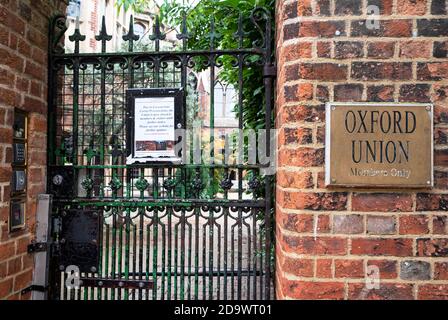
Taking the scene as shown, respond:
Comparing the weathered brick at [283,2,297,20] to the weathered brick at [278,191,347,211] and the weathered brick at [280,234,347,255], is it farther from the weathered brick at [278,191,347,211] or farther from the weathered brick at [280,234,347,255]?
the weathered brick at [280,234,347,255]

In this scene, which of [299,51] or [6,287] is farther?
[6,287]

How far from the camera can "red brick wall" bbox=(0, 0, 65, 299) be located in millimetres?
2186

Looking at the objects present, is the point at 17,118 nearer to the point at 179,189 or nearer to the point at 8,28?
the point at 8,28

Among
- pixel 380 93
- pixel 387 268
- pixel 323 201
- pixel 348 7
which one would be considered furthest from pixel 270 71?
pixel 387 268

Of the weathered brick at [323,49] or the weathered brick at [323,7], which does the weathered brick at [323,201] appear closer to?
the weathered brick at [323,49]

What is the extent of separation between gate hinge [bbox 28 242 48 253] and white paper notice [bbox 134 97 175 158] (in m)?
0.88

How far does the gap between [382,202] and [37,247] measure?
218 centimetres

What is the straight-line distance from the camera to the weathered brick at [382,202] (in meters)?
1.77

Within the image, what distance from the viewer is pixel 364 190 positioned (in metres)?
1.79

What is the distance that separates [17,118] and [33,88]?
0.79 feet

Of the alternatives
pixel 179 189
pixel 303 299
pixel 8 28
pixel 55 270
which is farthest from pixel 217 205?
pixel 8 28

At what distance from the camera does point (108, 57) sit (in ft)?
8.38

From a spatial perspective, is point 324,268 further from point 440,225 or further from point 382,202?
point 440,225

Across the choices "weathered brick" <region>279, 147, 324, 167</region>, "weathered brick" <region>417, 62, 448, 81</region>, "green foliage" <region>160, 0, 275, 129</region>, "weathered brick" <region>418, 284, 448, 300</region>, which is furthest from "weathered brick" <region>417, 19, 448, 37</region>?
"green foliage" <region>160, 0, 275, 129</region>
